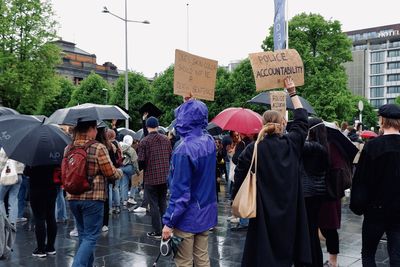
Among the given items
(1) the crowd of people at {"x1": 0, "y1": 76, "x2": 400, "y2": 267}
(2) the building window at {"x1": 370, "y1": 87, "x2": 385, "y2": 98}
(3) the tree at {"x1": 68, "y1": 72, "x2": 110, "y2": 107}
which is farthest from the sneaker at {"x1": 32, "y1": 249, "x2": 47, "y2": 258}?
(2) the building window at {"x1": 370, "y1": 87, "x2": 385, "y2": 98}

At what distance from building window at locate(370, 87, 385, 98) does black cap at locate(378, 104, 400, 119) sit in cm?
11285

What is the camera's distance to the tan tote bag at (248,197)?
3.79 meters

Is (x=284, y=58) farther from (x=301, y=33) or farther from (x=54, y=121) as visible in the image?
(x=301, y=33)

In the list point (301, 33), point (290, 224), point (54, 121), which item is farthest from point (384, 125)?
point (301, 33)

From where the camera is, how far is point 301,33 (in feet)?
128

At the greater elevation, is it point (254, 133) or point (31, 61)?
point (31, 61)

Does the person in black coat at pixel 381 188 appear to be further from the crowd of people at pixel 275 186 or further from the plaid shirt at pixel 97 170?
the plaid shirt at pixel 97 170

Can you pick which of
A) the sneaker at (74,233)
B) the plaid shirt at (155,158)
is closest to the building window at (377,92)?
the plaid shirt at (155,158)

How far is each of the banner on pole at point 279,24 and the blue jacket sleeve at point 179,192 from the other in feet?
35.0

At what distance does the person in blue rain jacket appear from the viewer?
378 cm

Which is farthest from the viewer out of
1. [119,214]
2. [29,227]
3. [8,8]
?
[8,8]

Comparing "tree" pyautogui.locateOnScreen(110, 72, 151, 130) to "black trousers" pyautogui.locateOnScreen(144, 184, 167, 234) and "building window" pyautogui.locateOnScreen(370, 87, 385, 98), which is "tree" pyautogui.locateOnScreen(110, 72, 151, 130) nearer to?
"black trousers" pyautogui.locateOnScreen(144, 184, 167, 234)

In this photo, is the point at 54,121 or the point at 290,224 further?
the point at 54,121

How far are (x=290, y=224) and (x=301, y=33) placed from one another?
37447 mm
